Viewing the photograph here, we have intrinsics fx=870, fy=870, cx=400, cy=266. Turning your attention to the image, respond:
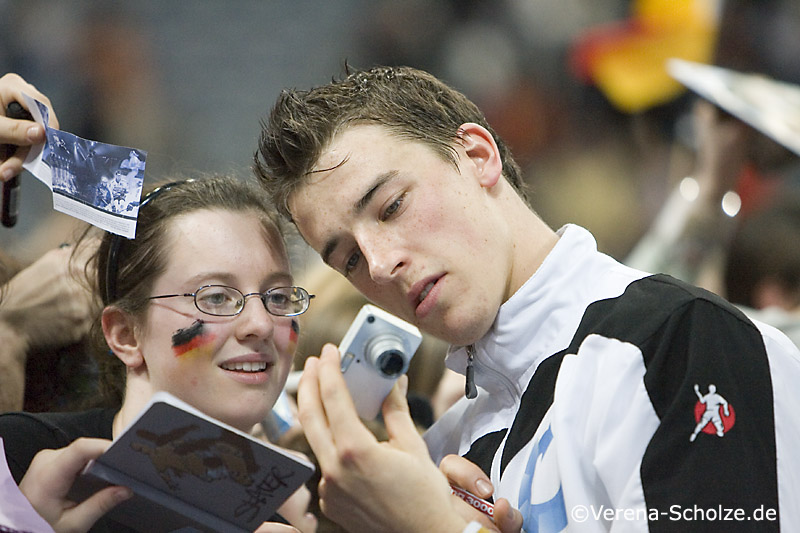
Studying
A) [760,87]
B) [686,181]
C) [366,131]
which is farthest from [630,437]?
[760,87]

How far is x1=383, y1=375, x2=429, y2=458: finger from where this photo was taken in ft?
3.64

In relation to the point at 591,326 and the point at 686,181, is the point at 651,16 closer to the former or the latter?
the point at 686,181

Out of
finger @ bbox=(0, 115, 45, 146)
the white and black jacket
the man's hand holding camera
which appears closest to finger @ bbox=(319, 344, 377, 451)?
the man's hand holding camera

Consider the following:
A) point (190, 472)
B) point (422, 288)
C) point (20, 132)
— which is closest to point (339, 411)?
point (190, 472)

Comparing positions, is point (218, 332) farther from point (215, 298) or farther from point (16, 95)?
point (16, 95)

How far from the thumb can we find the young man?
0.84 feet

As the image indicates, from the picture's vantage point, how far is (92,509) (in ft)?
3.64

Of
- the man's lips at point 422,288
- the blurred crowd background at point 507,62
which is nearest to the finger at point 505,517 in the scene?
the man's lips at point 422,288

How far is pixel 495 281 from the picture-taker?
1.32 m

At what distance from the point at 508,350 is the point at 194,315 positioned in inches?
19.8

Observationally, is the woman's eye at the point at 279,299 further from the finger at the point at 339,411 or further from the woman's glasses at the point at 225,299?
the finger at the point at 339,411

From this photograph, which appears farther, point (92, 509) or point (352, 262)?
point (352, 262)

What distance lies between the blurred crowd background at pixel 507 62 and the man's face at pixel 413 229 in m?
2.13

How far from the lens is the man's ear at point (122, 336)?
4.81 feet
